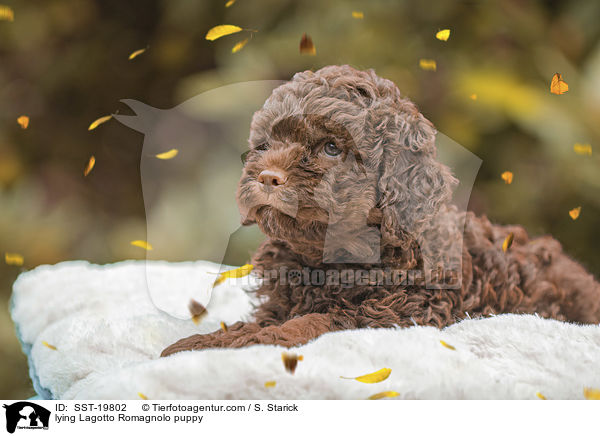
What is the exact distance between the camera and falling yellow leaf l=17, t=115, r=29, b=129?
4.95 ft

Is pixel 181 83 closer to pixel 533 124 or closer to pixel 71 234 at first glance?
A: pixel 71 234

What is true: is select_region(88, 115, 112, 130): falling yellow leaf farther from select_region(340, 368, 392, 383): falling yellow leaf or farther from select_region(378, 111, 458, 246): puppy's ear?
select_region(340, 368, 392, 383): falling yellow leaf

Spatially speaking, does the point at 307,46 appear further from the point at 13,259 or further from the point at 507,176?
the point at 13,259

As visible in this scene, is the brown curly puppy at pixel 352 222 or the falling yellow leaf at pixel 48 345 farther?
the falling yellow leaf at pixel 48 345

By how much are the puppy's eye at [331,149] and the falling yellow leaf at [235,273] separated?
0.37 metres

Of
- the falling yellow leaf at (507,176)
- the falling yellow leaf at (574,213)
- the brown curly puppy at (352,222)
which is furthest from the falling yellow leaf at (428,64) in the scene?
the falling yellow leaf at (574,213)

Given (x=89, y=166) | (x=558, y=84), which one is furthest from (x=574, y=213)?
(x=89, y=166)

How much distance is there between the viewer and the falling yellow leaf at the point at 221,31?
1323mm

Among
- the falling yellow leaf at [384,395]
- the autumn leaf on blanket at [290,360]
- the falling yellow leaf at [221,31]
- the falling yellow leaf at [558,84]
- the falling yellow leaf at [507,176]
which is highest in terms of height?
the falling yellow leaf at [221,31]

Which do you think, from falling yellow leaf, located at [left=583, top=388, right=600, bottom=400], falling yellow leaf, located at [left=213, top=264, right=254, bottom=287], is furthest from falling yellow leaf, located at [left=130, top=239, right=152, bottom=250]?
falling yellow leaf, located at [left=583, top=388, right=600, bottom=400]

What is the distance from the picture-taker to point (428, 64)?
1.22 meters

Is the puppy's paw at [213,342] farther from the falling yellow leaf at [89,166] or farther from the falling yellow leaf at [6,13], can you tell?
the falling yellow leaf at [6,13]
